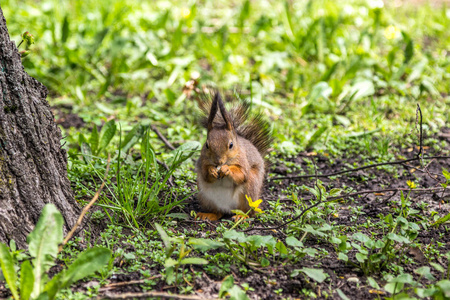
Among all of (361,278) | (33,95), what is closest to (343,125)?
(361,278)

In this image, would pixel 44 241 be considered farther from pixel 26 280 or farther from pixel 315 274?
pixel 315 274

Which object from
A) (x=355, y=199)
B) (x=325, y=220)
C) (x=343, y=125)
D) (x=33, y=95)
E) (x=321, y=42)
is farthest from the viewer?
(x=321, y=42)

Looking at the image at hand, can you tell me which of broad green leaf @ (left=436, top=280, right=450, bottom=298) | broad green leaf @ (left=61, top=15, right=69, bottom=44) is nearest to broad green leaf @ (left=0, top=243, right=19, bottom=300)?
broad green leaf @ (left=436, top=280, right=450, bottom=298)

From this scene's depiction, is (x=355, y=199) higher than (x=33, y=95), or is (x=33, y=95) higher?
(x=33, y=95)

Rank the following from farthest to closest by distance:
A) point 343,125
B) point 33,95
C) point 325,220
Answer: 1. point 343,125
2. point 325,220
3. point 33,95

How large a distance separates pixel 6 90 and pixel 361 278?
169 centimetres

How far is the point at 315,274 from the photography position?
200 centimetres

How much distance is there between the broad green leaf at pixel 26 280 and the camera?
178cm

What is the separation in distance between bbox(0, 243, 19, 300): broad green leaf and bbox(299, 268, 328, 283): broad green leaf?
1096mm

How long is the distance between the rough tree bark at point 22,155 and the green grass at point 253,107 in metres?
0.25

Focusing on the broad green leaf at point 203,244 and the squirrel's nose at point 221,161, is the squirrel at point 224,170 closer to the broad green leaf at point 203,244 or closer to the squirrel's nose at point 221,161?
the squirrel's nose at point 221,161

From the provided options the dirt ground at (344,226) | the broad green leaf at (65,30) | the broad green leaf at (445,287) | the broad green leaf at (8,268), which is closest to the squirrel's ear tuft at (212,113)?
the dirt ground at (344,226)

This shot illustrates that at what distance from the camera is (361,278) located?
216cm

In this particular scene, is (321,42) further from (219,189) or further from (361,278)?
(361,278)
